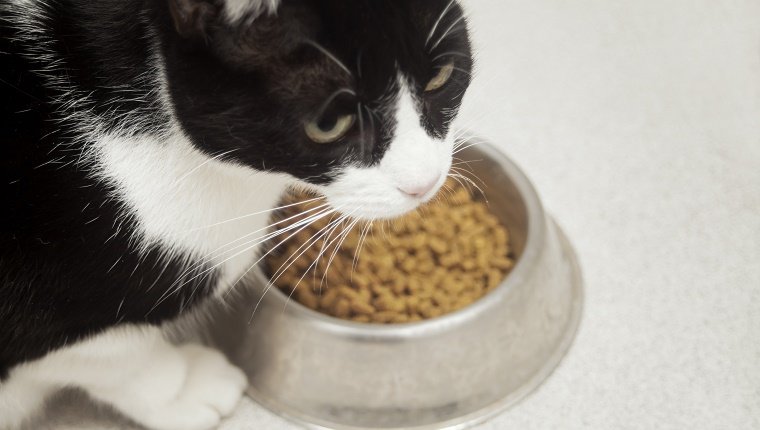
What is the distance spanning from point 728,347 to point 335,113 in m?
0.71

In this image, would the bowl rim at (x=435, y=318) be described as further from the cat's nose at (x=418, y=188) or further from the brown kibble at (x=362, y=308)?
the cat's nose at (x=418, y=188)

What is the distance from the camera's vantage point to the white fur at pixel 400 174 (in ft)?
2.54

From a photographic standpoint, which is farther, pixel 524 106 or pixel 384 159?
pixel 524 106

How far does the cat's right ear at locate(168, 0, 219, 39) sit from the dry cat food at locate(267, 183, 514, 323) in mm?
440

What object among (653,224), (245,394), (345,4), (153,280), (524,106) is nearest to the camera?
(345,4)

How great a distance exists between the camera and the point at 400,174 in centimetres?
78

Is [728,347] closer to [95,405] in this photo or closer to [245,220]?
[245,220]

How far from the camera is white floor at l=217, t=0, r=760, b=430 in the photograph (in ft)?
3.59

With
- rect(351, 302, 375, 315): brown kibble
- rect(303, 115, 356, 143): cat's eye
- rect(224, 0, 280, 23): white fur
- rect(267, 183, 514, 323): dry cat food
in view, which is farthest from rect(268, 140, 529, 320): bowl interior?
rect(224, 0, 280, 23): white fur

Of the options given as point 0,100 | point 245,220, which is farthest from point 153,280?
point 0,100

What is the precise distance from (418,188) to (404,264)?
406 millimetres

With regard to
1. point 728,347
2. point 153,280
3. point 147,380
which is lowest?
point 728,347

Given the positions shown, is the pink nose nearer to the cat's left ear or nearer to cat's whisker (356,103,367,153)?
cat's whisker (356,103,367,153)

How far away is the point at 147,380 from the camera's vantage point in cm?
102
